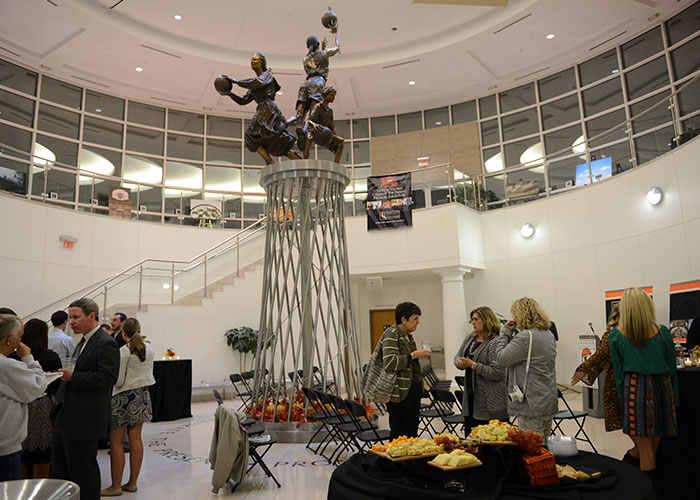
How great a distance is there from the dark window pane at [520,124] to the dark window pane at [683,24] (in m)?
3.72

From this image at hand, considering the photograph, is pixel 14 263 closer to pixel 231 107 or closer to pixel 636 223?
pixel 231 107

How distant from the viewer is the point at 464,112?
16.1 m

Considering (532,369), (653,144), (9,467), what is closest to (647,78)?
(653,144)

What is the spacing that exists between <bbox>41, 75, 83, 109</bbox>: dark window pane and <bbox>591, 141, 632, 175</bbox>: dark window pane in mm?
13546

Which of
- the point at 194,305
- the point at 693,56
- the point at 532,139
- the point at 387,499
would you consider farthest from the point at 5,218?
the point at 693,56

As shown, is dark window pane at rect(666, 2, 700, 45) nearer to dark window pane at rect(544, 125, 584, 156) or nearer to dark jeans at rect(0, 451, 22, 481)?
dark window pane at rect(544, 125, 584, 156)

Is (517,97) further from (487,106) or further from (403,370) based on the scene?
(403,370)

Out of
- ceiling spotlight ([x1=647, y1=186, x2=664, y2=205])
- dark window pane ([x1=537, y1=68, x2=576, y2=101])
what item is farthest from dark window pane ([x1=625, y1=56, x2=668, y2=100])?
ceiling spotlight ([x1=647, y1=186, x2=664, y2=205])

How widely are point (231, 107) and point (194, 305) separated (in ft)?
24.0

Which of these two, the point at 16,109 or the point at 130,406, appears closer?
the point at 130,406

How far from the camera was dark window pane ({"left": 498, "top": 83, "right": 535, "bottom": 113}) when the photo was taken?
15.1 metres

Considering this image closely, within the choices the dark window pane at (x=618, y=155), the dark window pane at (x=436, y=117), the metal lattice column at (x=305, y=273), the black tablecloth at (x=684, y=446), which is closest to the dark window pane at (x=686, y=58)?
the dark window pane at (x=618, y=155)

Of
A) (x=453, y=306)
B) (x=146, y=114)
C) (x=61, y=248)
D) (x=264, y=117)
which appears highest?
(x=146, y=114)

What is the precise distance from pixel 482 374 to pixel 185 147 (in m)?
14.2
